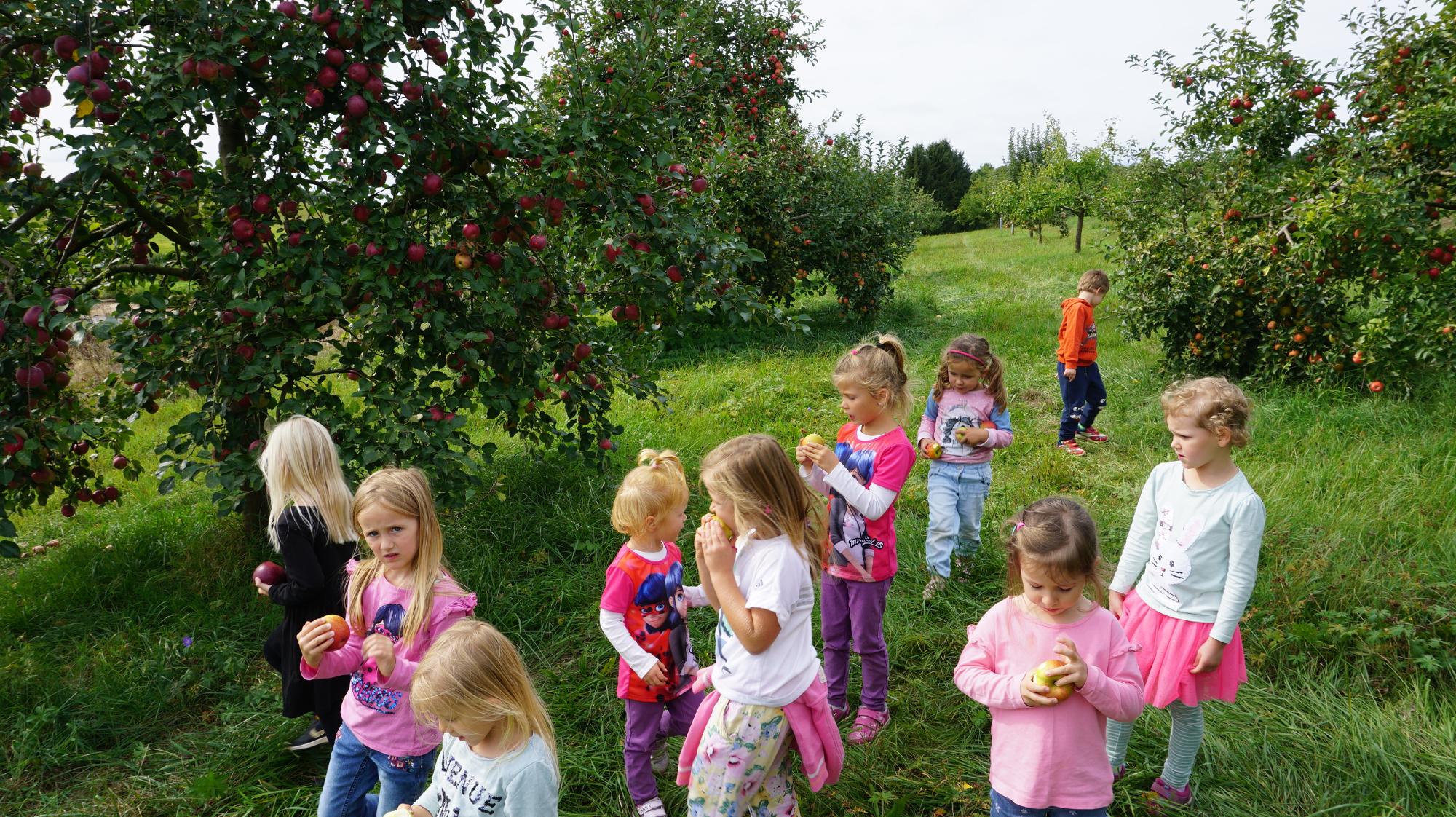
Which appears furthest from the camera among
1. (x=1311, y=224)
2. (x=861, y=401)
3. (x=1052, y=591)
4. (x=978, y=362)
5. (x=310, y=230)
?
(x=1311, y=224)

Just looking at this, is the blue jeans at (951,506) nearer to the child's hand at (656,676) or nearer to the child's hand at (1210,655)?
the child's hand at (1210,655)

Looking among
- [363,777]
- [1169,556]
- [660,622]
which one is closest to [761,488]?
[660,622]

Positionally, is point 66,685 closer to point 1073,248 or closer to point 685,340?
point 685,340

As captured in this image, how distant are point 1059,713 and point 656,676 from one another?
3.83ft

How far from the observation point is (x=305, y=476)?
2.60 meters

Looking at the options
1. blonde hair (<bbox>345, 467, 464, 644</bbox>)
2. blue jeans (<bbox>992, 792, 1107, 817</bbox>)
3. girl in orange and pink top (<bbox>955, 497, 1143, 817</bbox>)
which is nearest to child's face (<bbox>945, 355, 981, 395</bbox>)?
girl in orange and pink top (<bbox>955, 497, 1143, 817</bbox>)

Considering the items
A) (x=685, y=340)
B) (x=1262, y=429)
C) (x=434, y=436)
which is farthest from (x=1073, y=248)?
(x=434, y=436)

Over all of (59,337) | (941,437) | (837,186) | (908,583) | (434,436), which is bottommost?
(908,583)

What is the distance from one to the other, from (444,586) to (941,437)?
2.54 meters

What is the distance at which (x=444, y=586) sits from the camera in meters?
2.46

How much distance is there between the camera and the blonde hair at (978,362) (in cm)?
397

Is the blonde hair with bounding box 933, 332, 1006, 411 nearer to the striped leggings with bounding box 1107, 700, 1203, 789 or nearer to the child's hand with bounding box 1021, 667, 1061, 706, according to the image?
the striped leggings with bounding box 1107, 700, 1203, 789

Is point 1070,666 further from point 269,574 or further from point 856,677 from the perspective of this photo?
point 269,574

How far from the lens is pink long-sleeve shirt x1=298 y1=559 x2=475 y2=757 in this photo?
7.54ft
